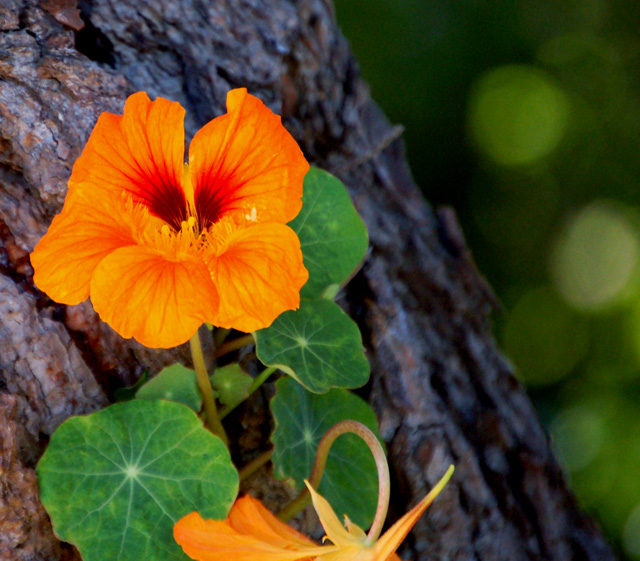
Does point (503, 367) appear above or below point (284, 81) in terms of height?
below

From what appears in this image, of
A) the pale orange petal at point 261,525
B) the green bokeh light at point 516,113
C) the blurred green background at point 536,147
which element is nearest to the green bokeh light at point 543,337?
the blurred green background at point 536,147

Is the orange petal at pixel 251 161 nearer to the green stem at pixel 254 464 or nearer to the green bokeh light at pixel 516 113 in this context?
the green stem at pixel 254 464

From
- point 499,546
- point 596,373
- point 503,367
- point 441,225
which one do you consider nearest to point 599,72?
point 596,373

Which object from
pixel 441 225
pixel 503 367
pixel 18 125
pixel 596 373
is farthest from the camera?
pixel 596 373

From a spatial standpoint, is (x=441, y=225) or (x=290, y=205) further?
(x=441, y=225)

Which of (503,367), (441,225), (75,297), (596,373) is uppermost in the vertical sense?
(75,297)

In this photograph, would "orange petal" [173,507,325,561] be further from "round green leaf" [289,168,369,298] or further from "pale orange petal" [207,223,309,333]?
"round green leaf" [289,168,369,298]

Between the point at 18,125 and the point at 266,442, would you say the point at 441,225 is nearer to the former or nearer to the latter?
the point at 266,442
